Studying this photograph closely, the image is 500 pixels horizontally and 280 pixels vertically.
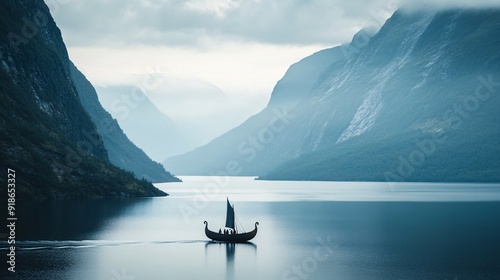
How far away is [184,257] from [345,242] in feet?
105

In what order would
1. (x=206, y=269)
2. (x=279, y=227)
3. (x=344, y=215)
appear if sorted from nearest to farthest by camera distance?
(x=206, y=269) → (x=279, y=227) → (x=344, y=215)

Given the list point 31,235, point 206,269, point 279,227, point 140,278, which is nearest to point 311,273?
point 206,269

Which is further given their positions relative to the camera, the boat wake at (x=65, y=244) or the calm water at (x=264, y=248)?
the boat wake at (x=65, y=244)

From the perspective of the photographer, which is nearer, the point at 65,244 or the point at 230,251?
the point at 65,244

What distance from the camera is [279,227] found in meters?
164

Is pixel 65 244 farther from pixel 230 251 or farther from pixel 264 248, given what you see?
pixel 264 248

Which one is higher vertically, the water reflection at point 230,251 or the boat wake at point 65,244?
the boat wake at point 65,244

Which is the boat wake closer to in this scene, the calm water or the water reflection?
the calm water

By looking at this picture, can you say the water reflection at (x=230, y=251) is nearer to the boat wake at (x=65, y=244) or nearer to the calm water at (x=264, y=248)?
the calm water at (x=264, y=248)

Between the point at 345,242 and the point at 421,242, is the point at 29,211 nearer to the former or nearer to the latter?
the point at 345,242

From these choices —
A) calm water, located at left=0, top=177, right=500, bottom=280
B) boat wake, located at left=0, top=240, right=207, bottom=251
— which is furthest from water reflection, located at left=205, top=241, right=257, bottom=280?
boat wake, located at left=0, top=240, right=207, bottom=251

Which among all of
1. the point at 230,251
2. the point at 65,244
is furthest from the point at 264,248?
the point at 65,244

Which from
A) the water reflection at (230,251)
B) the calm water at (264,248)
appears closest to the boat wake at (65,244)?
the calm water at (264,248)

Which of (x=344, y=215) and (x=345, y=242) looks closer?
(x=345, y=242)
